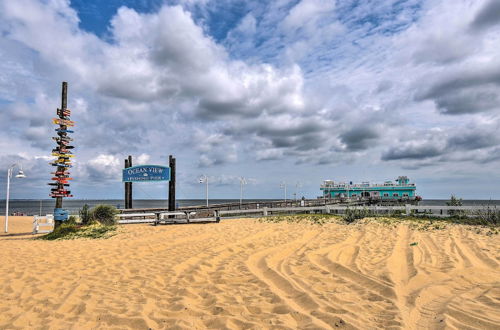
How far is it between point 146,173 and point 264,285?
23913mm

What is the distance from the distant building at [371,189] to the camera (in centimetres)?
6445

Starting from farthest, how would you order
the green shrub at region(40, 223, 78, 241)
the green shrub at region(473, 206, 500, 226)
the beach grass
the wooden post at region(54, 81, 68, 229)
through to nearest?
1. the wooden post at region(54, 81, 68, 229)
2. the green shrub at region(40, 223, 78, 241)
3. the beach grass
4. the green shrub at region(473, 206, 500, 226)

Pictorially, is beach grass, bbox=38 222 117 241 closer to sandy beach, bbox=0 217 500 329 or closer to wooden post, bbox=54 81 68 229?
wooden post, bbox=54 81 68 229

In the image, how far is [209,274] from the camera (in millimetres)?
7789

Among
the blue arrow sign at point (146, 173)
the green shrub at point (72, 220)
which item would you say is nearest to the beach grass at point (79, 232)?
the green shrub at point (72, 220)

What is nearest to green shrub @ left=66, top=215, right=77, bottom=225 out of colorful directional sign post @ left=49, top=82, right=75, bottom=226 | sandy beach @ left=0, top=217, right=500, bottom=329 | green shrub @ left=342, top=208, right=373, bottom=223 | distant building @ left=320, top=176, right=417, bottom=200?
colorful directional sign post @ left=49, top=82, right=75, bottom=226

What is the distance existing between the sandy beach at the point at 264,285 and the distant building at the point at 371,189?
57.0 meters

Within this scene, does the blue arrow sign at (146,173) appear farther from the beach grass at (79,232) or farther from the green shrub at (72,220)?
the beach grass at (79,232)

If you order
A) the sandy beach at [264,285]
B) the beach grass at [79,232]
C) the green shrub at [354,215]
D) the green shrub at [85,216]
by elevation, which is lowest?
the sandy beach at [264,285]

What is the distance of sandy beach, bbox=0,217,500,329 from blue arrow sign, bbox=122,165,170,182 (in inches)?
615

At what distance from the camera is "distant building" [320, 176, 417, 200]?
211ft

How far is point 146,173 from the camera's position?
2833 centimetres

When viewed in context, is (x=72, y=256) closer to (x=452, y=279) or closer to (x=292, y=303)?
(x=292, y=303)

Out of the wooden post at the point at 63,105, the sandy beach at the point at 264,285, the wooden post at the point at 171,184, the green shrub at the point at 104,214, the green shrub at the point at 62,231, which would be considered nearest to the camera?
the sandy beach at the point at 264,285
